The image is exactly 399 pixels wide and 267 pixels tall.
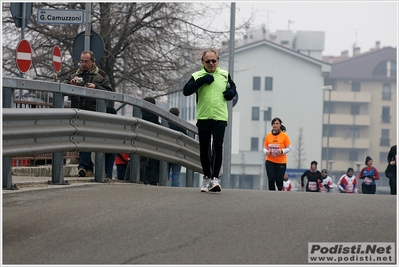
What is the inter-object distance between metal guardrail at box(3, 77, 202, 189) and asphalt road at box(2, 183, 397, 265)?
2.03 feet

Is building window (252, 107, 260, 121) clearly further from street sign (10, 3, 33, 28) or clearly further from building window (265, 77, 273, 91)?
street sign (10, 3, 33, 28)

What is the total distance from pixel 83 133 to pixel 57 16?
5913mm

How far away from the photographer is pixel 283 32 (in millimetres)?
141875

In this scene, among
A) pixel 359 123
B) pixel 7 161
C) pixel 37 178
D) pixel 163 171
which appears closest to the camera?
pixel 7 161

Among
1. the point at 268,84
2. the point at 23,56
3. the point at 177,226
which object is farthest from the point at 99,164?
the point at 268,84

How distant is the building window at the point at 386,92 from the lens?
118 metres

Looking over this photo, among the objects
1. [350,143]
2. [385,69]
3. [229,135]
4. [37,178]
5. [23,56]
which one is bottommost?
[37,178]

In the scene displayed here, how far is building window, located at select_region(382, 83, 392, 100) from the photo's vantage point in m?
118

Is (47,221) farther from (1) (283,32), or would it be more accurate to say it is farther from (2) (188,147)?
(1) (283,32)

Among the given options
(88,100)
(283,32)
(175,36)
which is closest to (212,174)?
(88,100)

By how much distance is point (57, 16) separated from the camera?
56.7 feet

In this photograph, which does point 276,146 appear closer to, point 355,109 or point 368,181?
point 368,181

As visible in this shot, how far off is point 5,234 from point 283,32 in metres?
136

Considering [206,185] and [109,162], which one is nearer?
[206,185]
